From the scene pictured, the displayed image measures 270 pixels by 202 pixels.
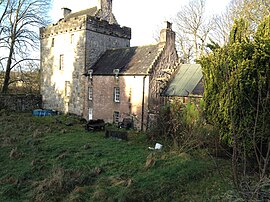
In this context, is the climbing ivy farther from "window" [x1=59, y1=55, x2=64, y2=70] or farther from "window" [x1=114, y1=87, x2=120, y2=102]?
"window" [x1=59, y1=55, x2=64, y2=70]

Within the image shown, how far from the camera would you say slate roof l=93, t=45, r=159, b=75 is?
22.3 meters

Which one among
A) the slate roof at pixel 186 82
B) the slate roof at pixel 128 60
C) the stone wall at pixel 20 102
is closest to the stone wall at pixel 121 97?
the slate roof at pixel 128 60

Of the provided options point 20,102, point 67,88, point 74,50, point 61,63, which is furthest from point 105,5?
point 20,102

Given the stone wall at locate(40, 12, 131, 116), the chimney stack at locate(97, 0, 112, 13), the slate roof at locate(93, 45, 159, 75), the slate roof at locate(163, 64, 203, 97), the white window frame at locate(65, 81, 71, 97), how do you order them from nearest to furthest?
1. the slate roof at locate(163, 64, 203, 97)
2. the slate roof at locate(93, 45, 159, 75)
3. the stone wall at locate(40, 12, 131, 116)
4. the white window frame at locate(65, 81, 71, 97)
5. the chimney stack at locate(97, 0, 112, 13)

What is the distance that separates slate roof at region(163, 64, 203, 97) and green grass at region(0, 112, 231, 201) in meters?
5.95

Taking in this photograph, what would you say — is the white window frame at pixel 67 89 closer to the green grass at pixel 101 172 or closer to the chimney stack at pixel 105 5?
the chimney stack at pixel 105 5

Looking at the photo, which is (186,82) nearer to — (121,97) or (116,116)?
(121,97)

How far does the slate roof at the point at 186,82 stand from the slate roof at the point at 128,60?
2566 mm

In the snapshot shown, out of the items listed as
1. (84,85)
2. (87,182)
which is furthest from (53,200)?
(84,85)

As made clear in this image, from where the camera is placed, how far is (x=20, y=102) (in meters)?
30.5

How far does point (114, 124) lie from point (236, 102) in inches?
567

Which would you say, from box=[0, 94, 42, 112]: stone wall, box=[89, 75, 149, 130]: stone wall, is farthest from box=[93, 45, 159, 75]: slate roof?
box=[0, 94, 42, 112]: stone wall

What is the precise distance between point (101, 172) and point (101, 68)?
15326mm

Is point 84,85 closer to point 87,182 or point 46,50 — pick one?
point 46,50
